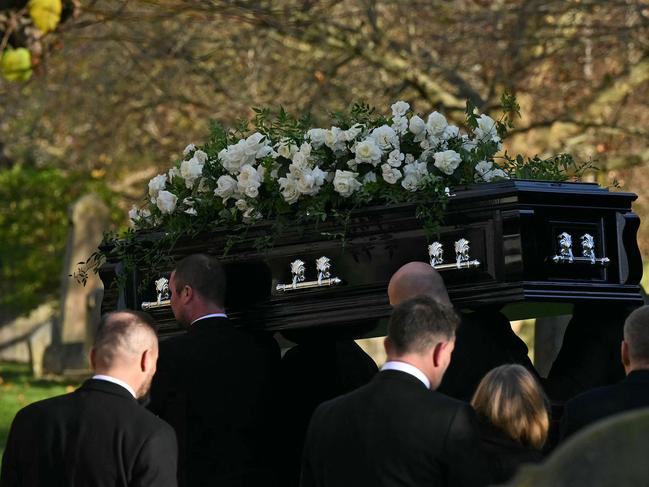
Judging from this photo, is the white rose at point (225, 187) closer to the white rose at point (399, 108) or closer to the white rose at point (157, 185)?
the white rose at point (157, 185)

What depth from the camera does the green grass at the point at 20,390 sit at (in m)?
12.8

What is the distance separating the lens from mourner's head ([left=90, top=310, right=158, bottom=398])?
4605 millimetres

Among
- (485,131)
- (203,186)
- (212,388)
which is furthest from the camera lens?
(203,186)

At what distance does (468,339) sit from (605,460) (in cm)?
337

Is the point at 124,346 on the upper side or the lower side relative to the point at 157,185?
lower

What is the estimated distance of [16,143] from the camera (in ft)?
74.8

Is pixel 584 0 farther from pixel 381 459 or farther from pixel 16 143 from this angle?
pixel 16 143

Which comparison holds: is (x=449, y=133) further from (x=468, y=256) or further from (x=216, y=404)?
(x=216, y=404)

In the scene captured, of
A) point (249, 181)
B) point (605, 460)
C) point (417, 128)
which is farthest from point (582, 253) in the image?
point (605, 460)

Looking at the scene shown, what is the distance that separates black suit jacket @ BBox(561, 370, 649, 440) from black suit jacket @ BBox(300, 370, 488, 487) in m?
0.58

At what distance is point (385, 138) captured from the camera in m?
5.84

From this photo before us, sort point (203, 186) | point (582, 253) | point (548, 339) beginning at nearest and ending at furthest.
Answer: point (582, 253) < point (203, 186) < point (548, 339)

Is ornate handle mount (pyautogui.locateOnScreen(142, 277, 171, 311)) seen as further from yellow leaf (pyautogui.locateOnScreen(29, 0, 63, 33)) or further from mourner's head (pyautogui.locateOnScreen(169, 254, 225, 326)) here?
yellow leaf (pyautogui.locateOnScreen(29, 0, 63, 33))

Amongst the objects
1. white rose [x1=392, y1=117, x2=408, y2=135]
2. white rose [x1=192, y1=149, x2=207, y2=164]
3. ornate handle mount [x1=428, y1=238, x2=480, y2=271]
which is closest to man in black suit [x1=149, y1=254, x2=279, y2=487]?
white rose [x1=192, y1=149, x2=207, y2=164]
